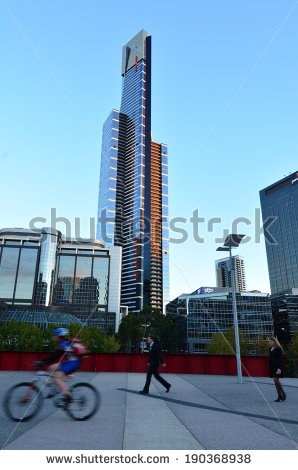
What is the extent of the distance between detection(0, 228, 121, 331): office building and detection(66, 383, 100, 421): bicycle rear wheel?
106 meters

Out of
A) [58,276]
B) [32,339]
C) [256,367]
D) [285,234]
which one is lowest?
[256,367]

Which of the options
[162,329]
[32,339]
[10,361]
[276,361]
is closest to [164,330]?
[162,329]

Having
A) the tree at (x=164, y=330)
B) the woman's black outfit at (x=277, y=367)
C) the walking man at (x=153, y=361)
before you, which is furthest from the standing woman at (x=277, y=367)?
the tree at (x=164, y=330)

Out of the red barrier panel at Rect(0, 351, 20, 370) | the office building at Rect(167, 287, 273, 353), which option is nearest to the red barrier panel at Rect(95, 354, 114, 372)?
the red barrier panel at Rect(0, 351, 20, 370)

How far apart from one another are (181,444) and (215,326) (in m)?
104

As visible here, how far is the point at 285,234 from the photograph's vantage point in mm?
192125

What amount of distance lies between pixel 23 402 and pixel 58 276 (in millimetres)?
120168

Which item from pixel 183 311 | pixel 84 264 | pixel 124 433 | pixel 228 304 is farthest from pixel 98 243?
pixel 124 433

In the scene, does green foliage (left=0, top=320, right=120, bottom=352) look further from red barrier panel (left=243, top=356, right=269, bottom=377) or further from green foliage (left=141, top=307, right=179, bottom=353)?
red barrier panel (left=243, top=356, right=269, bottom=377)

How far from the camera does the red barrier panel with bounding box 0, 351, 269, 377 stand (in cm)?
1866

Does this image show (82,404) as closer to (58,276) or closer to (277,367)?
(277,367)
